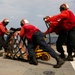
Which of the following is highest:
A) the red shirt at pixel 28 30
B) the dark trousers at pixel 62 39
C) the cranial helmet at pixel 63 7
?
the cranial helmet at pixel 63 7

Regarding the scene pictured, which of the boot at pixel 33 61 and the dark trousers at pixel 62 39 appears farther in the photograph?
the dark trousers at pixel 62 39

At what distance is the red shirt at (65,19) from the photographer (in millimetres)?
9389

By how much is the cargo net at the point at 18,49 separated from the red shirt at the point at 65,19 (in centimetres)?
121

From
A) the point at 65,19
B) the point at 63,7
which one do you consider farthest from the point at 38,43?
the point at 63,7

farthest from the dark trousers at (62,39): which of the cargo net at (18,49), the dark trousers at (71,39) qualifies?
the cargo net at (18,49)

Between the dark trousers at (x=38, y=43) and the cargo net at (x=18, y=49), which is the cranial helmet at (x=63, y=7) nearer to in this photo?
the dark trousers at (x=38, y=43)

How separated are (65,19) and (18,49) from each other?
2047mm

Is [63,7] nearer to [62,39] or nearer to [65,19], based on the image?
[65,19]

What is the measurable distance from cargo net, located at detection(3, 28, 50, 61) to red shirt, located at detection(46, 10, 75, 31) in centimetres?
121

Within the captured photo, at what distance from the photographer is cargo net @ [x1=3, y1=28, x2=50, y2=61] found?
1023 centimetres

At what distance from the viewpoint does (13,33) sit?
35.8 feet

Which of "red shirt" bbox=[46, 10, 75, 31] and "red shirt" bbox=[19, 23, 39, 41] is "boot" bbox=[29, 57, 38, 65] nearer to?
"red shirt" bbox=[19, 23, 39, 41]

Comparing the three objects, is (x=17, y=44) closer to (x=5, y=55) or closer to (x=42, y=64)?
(x=5, y=55)

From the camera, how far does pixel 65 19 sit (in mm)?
9586
